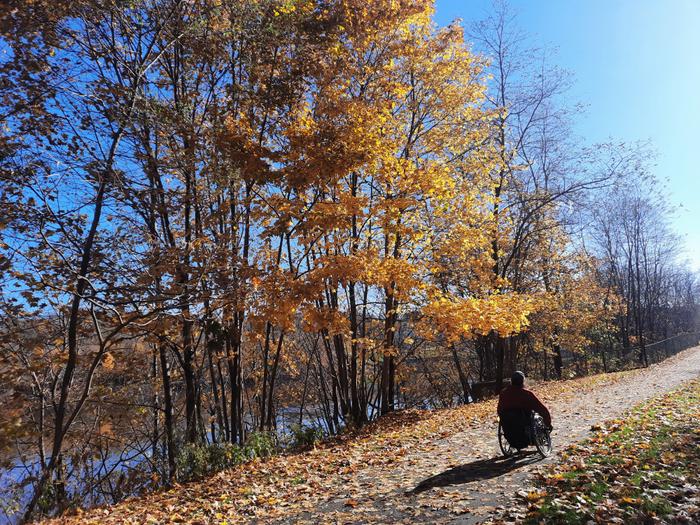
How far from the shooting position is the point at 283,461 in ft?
29.2

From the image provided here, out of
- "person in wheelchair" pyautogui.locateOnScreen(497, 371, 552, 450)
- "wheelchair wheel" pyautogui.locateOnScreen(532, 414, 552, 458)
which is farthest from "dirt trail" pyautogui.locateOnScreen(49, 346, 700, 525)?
"person in wheelchair" pyautogui.locateOnScreen(497, 371, 552, 450)

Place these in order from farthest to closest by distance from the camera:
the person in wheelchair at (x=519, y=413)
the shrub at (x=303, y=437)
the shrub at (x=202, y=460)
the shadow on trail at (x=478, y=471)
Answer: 1. the shrub at (x=303, y=437)
2. the shrub at (x=202, y=460)
3. the person in wheelchair at (x=519, y=413)
4. the shadow on trail at (x=478, y=471)

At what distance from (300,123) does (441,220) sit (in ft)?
18.9

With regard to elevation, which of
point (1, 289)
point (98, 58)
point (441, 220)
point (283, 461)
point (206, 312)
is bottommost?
point (283, 461)

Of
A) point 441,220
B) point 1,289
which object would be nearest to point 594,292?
point 441,220

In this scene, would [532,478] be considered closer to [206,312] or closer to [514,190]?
[206,312]

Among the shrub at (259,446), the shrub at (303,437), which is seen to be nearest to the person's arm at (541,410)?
the shrub at (303,437)

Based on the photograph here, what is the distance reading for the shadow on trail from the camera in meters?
5.99

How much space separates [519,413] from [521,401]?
0.19m

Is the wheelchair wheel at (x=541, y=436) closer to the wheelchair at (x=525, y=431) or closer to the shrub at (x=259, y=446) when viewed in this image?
the wheelchair at (x=525, y=431)

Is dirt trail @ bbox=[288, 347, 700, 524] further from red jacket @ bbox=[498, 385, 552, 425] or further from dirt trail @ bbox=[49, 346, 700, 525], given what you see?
red jacket @ bbox=[498, 385, 552, 425]

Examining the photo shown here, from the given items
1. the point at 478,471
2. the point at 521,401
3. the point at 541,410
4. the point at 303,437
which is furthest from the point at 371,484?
the point at 303,437

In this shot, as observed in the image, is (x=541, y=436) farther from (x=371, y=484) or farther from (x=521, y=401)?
(x=371, y=484)

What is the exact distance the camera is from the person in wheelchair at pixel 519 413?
6.63 m
